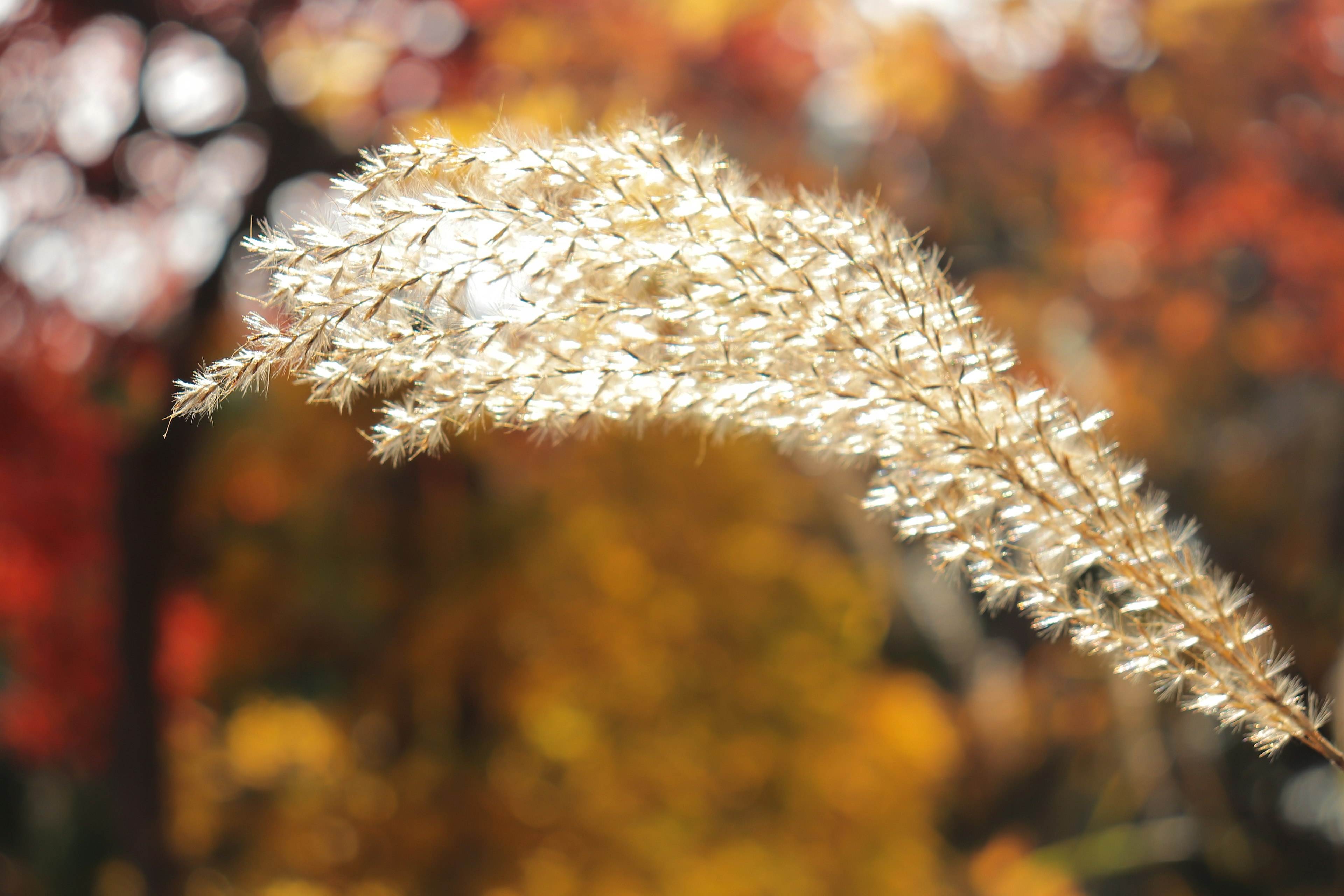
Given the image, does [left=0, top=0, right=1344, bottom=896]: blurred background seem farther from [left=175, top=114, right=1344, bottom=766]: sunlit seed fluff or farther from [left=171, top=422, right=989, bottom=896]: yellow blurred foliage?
[left=175, top=114, right=1344, bottom=766]: sunlit seed fluff

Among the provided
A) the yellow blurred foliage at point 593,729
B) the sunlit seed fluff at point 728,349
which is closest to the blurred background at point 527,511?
the yellow blurred foliage at point 593,729

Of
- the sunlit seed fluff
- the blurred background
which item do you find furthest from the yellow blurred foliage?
the sunlit seed fluff

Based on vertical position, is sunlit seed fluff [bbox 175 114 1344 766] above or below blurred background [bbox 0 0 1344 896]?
below

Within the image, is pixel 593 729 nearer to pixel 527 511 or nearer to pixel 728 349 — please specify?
pixel 527 511

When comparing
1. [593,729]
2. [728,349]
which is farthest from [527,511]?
[728,349]

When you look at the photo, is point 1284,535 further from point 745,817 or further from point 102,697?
point 102,697

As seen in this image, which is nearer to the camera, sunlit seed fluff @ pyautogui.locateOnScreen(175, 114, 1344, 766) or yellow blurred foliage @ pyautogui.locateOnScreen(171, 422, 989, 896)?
sunlit seed fluff @ pyautogui.locateOnScreen(175, 114, 1344, 766)

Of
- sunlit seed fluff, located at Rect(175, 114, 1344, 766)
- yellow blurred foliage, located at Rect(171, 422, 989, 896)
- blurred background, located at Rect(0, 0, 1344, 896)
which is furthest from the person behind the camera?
yellow blurred foliage, located at Rect(171, 422, 989, 896)

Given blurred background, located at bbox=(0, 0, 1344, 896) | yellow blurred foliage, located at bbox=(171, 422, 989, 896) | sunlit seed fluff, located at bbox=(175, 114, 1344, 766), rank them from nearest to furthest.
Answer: sunlit seed fluff, located at bbox=(175, 114, 1344, 766), blurred background, located at bbox=(0, 0, 1344, 896), yellow blurred foliage, located at bbox=(171, 422, 989, 896)

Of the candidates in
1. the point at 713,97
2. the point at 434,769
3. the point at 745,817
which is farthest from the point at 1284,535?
the point at 434,769
